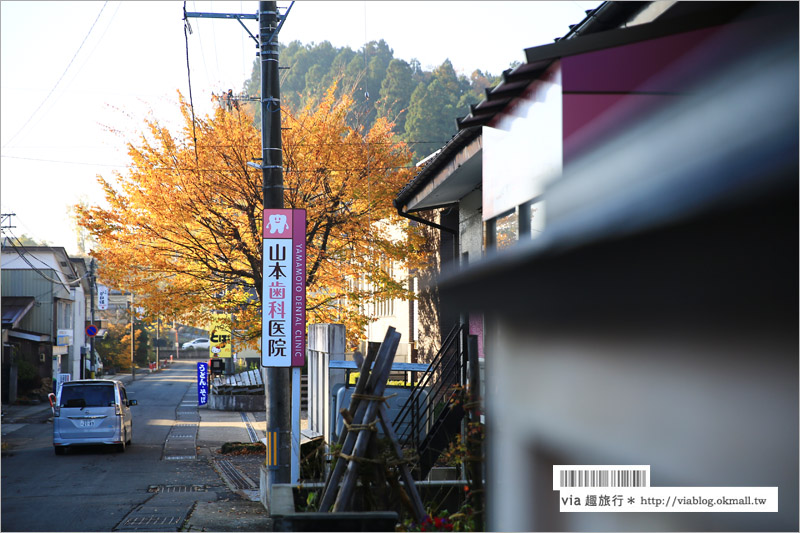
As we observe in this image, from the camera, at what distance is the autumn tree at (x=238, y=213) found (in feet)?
56.5

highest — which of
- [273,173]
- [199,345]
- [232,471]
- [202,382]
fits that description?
[273,173]

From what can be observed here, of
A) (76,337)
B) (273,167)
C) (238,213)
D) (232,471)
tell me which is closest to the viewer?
(273,167)

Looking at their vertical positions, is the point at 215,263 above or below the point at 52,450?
above

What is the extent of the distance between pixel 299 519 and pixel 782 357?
3594mm

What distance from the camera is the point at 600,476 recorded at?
4.29m

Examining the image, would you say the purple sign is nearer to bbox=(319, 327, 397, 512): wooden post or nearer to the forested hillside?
bbox=(319, 327, 397, 512): wooden post

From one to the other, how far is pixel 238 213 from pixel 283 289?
23.8 feet

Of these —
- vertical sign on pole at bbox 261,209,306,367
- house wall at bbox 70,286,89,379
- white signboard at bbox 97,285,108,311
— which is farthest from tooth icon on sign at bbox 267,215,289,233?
white signboard at bbox 97,285,108,311

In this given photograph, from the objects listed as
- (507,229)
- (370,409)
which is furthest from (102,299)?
(507,229)

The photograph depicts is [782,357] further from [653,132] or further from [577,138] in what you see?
[577,138]

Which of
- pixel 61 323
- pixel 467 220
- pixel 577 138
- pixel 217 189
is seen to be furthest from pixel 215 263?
pixel 61 323

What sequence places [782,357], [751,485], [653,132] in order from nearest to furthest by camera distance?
[782,357] < [751,485] < [653,132]

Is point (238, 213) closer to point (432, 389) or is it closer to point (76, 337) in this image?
point (432, 389)

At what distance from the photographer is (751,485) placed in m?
3.42
